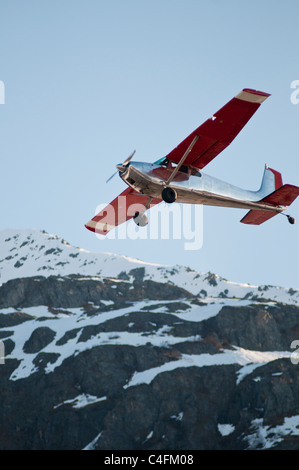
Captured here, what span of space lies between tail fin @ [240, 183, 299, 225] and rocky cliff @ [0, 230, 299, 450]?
3218 inches

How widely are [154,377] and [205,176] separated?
100 m

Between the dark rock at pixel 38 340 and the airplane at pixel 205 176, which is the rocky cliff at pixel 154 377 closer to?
the dark rock at pixel 38 340

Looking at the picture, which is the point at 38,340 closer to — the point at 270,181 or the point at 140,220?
the point at 270,181

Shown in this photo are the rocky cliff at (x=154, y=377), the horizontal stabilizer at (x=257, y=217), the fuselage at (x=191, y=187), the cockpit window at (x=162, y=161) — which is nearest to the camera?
the fuselage at (x=191, y=187)

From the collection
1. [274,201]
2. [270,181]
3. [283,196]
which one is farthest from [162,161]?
[270,181]

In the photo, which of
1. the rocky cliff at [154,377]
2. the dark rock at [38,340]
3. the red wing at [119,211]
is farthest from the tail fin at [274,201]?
the dark rock at [38,340]

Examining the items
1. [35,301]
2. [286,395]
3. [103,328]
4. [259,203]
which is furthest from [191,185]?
[35,301]

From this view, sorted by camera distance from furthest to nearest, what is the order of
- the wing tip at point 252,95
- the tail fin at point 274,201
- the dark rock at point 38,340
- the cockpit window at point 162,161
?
the dark rock at point 38,340 < the tail fin at point 274,201 < the cockpit window at point 162,161 < the wing tip at point 252,95

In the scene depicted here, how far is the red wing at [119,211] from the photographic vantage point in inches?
1487

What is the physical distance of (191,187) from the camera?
3253cm

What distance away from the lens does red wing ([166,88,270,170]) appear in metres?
31.0

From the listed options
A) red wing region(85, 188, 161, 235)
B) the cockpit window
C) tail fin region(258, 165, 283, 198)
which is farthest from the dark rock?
the cockpit window

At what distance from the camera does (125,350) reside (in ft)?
452

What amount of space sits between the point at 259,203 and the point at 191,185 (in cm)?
509
